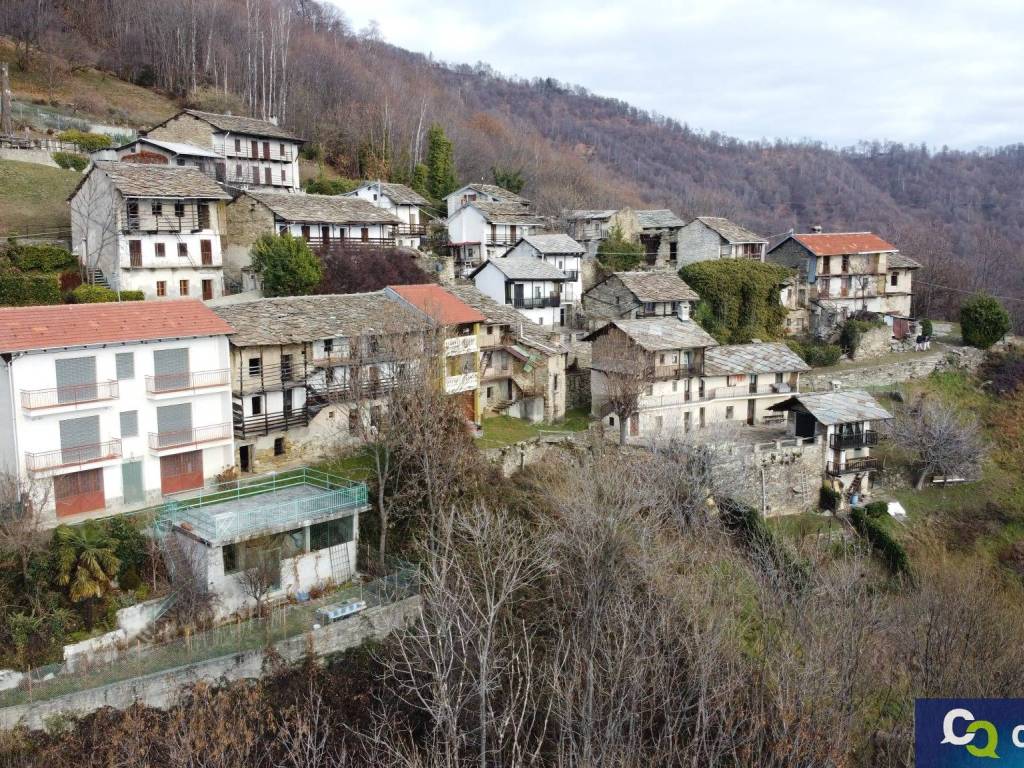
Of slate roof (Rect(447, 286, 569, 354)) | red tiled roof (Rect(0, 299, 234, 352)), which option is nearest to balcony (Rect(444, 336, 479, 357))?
slate roof (Rect(447, 286, 569, 354))

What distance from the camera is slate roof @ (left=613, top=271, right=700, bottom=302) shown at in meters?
48.2

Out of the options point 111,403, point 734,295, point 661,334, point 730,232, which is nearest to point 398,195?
point 730,232

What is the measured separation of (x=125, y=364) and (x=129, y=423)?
188 cm

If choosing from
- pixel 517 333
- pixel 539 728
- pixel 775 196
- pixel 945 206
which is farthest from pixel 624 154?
pixel 539 728

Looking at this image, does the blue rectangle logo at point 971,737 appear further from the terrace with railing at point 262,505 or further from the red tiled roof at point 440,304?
the red tiled roof at point 440,304

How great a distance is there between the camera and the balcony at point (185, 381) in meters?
27.2

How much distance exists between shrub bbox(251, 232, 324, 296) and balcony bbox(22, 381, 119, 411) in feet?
43.4

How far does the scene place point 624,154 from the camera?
492 feet

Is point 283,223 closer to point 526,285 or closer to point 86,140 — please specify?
point 526,285

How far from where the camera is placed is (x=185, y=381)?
2800 cm

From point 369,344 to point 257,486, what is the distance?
284 inches

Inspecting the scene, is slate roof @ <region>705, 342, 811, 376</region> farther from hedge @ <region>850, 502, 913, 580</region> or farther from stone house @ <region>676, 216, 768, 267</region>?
stone house @ <region>676, 216, 768, 267</region>

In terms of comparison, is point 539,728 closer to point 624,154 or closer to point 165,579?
point 165,579

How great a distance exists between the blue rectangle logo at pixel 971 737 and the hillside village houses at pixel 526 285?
1373 inches
